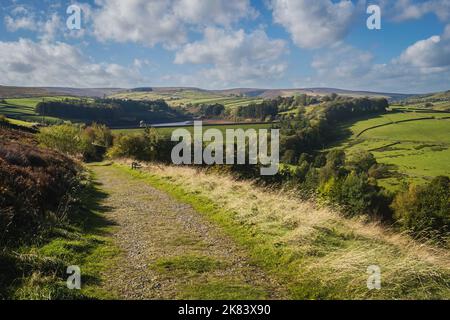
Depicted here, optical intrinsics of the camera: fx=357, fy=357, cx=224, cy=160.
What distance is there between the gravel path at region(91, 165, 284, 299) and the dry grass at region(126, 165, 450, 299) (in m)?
1.03

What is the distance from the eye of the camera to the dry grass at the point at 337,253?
7252mm

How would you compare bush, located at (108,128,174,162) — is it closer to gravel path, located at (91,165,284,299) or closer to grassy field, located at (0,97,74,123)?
gravel path, located at (91,165,284,299)

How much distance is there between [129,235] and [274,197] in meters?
6.64

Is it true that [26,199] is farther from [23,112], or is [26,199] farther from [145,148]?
[23,112]

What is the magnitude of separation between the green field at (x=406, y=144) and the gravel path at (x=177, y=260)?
243 feet

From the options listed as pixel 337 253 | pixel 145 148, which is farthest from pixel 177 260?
pixel 145 148

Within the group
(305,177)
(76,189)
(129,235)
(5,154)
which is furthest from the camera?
(305,177)

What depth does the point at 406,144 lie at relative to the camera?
370ft

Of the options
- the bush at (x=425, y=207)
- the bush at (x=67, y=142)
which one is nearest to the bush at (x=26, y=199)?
the bush at (x=425, y=207)

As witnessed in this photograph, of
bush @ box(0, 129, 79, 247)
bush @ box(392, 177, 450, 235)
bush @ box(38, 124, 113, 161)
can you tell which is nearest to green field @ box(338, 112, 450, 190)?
bush @ box(392, 177, 450, 235)
